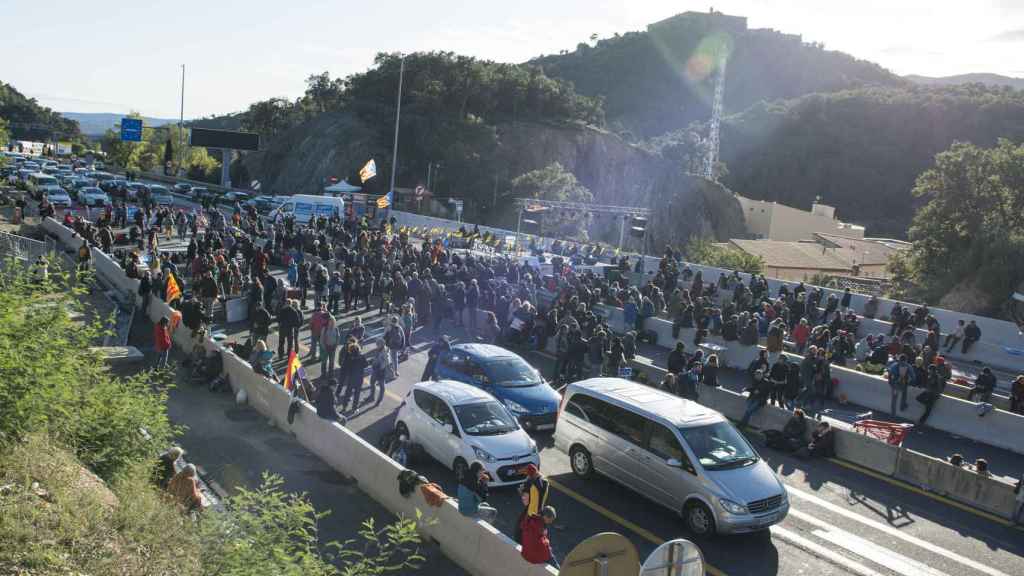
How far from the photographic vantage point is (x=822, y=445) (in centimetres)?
1548

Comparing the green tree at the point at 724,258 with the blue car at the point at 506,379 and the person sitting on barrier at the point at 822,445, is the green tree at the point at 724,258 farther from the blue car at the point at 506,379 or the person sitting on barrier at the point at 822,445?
the blue car at the point at 506,379

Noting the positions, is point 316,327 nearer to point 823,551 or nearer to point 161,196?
point 823,551

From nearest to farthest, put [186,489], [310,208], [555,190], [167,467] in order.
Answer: [186,489], [167,467], [310,208], [555,190]

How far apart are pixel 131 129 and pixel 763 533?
81752 mm

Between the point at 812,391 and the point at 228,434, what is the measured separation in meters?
12.2

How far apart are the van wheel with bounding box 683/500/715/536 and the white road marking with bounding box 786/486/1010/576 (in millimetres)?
2225

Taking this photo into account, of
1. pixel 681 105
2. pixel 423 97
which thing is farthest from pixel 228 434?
pixel 681 105

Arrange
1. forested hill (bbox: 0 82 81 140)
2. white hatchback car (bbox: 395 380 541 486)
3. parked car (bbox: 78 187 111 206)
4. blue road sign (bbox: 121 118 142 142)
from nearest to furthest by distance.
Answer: white hatchback car (bbox: 395 380 541 486) → parked car (bbox: 78 187 111 206) → blue road sign (bbox: 121 118 142 142) → forested hill (bbox: 0 82 81 140)

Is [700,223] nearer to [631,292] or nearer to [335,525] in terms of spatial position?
[631,292]

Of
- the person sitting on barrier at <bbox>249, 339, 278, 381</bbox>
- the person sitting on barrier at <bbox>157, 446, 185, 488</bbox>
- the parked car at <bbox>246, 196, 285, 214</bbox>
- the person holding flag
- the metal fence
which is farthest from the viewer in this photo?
the parked car at <bbox>246, 196, 285, 214</bbox>

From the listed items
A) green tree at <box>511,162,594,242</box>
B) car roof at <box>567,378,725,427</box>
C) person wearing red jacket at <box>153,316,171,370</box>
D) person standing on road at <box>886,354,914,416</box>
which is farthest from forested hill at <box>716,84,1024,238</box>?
person wearing red jacket at <box>153,316,171,370</box>

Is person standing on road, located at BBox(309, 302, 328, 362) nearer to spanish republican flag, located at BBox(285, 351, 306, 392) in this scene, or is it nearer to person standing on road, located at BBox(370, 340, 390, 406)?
person standing on road, located at BBox(370, 340, 390, 406)

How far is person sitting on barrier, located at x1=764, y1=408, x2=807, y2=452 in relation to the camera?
15580mm

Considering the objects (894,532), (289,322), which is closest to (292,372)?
(289,322)
